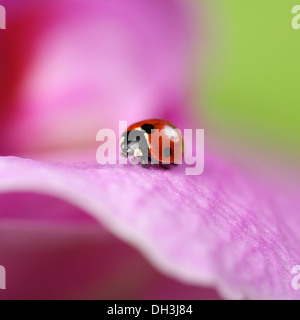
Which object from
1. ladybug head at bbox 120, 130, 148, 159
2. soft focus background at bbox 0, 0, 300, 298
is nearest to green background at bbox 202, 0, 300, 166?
soft focus background at bbox 0, 0, 300, 298

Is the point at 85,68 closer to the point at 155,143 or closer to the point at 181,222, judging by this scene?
the point at 155,143

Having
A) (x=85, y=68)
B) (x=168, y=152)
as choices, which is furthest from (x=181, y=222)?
(x=85, y=68)

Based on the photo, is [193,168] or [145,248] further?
[193,168]

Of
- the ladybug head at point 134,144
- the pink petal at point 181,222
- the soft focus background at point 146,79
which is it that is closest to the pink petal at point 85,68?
the soft focus background at point 146,79

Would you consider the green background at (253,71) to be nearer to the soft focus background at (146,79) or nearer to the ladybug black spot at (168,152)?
the soft focus background at (146,79)

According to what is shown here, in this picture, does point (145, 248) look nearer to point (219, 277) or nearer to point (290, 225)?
point (219, 277)

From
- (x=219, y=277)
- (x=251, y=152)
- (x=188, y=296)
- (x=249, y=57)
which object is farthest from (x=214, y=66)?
(x=219, y=277)

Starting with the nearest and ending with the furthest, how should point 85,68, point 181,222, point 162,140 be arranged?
point 181,222 < point 162,140 < point 85,68
